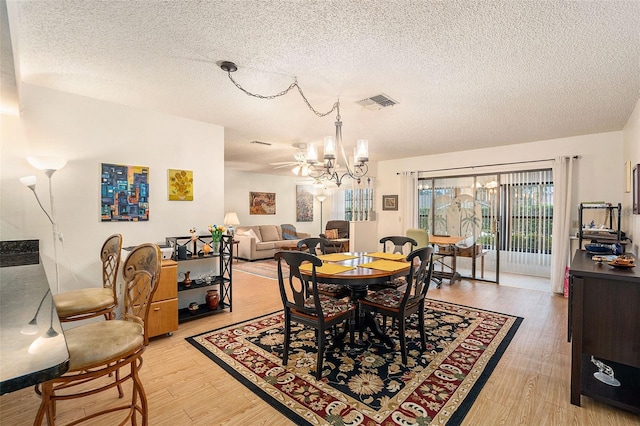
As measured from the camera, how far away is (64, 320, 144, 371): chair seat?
4.57 feet

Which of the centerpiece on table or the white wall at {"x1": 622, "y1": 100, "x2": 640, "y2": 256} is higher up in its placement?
the white wall at {"x1": 622, "y1": 100, "x2": 640, "y2": 256}

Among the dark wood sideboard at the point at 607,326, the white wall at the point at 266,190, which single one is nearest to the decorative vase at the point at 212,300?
the dark wood sideboard at the point at 607,326

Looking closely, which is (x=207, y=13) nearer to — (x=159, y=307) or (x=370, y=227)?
(x=159, y=307)

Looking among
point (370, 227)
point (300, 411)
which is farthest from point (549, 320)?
point (370, 227)

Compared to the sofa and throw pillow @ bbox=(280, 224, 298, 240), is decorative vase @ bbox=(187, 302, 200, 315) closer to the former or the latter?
the sofa

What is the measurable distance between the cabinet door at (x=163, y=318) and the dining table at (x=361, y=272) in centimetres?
148

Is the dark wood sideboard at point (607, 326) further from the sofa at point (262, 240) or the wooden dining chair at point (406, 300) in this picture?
the sofa at point (262, 240)

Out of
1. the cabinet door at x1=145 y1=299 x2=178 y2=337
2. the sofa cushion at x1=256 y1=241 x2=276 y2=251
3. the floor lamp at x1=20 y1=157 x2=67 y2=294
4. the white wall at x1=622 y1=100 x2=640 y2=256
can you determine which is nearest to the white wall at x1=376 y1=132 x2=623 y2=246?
the white wall at x1=622 y1=100 x2=640 y2=256

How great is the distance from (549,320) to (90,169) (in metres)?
5.41

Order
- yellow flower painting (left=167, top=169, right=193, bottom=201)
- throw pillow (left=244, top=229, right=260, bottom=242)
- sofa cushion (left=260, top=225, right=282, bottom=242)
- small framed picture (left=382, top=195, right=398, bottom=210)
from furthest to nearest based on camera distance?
sofa cushion (left=260, top=225, right=282, bottom=242) → throw pillow (left=244, top=229, right=260, bottom=242) → small framed picture (left=382, top=195, right=398, bottom=210) → yellow flower painting (left=167, top=169, right=193, bottom=201)

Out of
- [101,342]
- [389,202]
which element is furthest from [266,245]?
[101,342]

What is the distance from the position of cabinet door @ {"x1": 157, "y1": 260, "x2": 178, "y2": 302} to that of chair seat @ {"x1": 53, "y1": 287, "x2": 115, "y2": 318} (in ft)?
2.37

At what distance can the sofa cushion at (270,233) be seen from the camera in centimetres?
846

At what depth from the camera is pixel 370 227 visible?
7094mm
